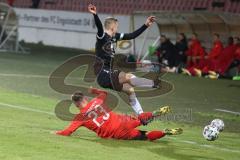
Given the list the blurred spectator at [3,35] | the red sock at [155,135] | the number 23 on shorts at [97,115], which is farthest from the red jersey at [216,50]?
the number 23 on shorts at [97,115]

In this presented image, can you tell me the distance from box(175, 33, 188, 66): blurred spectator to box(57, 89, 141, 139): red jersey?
50.5 ft

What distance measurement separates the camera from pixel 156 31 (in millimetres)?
27266

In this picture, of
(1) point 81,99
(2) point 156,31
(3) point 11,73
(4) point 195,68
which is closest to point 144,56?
(2) point 156,31

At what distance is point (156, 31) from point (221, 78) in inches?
228

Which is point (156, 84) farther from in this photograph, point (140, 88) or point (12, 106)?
point (12, 106)

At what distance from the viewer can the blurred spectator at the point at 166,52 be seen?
2439 centimetres

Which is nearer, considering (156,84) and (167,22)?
(156,84)

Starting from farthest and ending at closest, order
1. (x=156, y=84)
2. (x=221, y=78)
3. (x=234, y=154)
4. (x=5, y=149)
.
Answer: (x=221, y=78) < (x=156, y=84) < (x=234, y=154) < (x=5, y=149)

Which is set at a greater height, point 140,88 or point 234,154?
point 234,154

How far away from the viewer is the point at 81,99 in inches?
357

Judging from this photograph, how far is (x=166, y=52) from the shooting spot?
2450 cm

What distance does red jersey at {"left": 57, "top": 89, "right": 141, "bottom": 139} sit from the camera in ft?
29.5

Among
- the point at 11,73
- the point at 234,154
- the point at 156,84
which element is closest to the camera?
the point at 234,154

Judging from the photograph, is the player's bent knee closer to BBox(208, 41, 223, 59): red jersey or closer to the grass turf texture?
the grass turf texture
